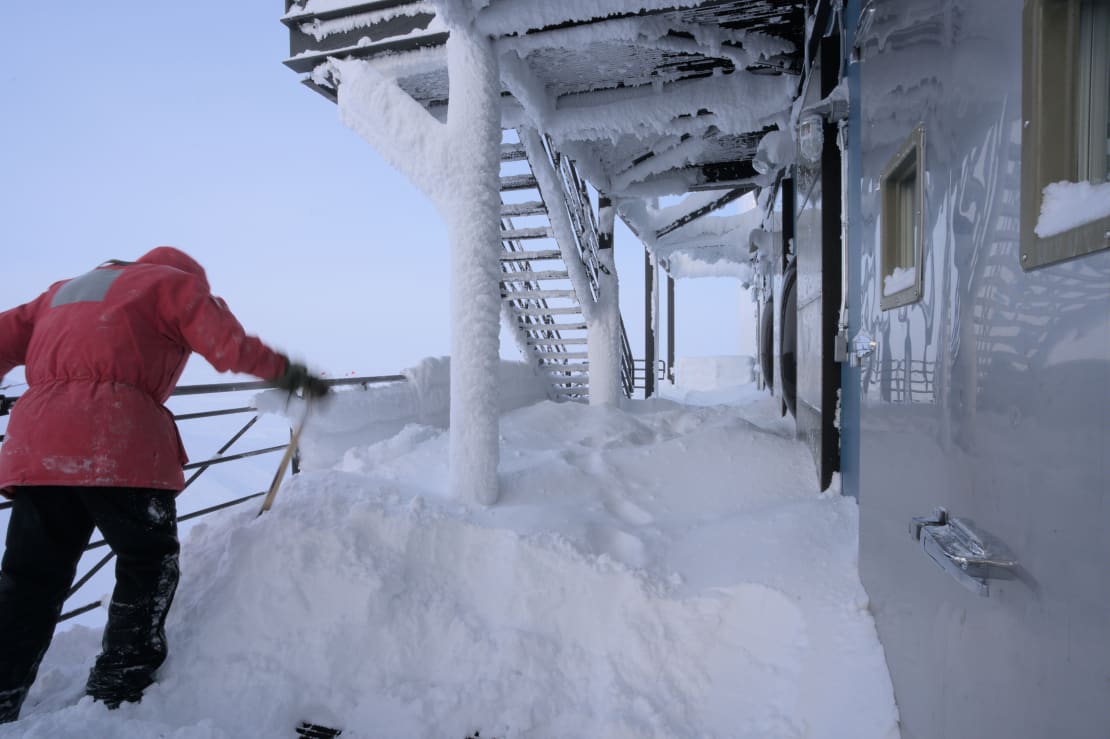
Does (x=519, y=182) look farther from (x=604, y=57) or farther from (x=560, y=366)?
(x=560, y=366)

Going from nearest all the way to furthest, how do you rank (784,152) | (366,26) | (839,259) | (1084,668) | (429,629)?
(1084,668) < (429,629) < (839,259) < (366,26) < (784,152)

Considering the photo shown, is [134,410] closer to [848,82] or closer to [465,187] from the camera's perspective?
[465,187]

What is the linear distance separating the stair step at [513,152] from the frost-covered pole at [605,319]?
1742mm

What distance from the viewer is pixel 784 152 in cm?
552

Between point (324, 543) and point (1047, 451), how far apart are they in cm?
267

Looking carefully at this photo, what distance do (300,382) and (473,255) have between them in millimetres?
1562

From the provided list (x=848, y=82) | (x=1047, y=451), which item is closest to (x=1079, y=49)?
(x=1047, y=451)

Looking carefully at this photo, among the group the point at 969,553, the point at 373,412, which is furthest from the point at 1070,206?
the point at 373,412

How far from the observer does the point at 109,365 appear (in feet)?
6.77

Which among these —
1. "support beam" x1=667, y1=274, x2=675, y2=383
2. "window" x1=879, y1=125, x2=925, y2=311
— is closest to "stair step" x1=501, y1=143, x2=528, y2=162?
"window" x1=879, y1=125, x2=925, y2=311

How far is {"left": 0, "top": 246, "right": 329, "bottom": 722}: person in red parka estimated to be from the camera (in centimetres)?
200

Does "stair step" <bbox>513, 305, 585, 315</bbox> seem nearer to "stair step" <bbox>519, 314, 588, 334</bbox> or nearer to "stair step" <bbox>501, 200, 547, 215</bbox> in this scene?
"stair step" <bbox>519, 314, 588, 334</bbox>

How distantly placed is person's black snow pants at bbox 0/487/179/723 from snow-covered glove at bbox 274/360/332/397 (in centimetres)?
59

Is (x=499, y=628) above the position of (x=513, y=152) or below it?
below
